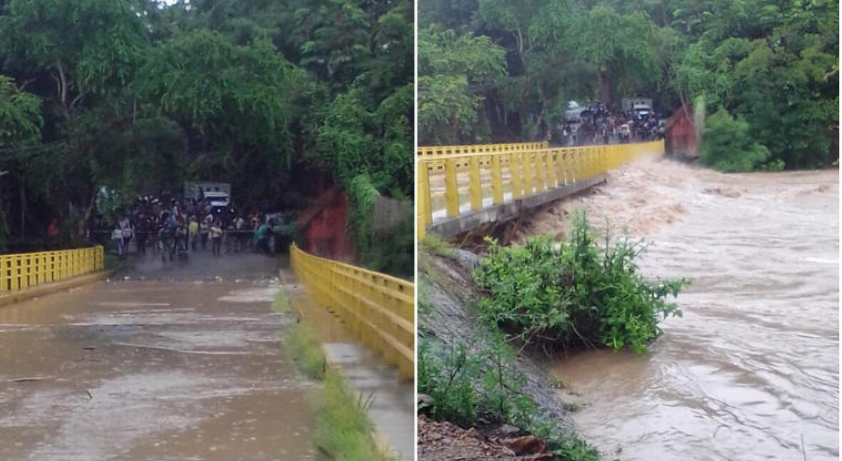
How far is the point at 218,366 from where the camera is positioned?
2.97 m

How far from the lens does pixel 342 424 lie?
2.67 meters

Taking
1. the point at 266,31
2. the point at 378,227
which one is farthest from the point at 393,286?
the point at 266,31

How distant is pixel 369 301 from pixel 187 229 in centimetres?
63

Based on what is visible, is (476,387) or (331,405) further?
(331,405)

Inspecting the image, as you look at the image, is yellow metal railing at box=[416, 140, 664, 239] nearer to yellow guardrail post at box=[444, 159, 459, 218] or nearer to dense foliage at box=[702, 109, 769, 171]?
yellow guardrail post at box=[444, 159, 459, 218]

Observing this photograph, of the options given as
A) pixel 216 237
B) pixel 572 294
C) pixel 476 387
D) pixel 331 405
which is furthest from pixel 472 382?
pixel 216 237

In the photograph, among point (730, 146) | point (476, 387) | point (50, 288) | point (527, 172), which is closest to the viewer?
point (476, 387)

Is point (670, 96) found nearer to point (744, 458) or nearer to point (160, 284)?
point (744, 458)

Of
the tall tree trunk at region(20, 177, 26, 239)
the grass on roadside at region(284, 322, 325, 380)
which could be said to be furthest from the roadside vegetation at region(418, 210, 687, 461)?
the tall tree trunk at region(20, 177, 26, 239)

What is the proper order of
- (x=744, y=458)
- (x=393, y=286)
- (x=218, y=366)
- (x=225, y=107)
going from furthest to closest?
1. (x=218, y=366)
2. (x=225, y=107)
3. (x=393, y=286)
4. (x=744, y=458)

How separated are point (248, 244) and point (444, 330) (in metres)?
0.76

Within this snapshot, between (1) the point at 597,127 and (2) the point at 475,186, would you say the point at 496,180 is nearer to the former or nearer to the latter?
(2) the point at 475,186

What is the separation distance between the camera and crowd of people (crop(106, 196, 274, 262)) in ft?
9.48

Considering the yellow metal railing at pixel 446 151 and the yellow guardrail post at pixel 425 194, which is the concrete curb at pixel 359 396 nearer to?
the yellow guardrail post at pixel 425 194
